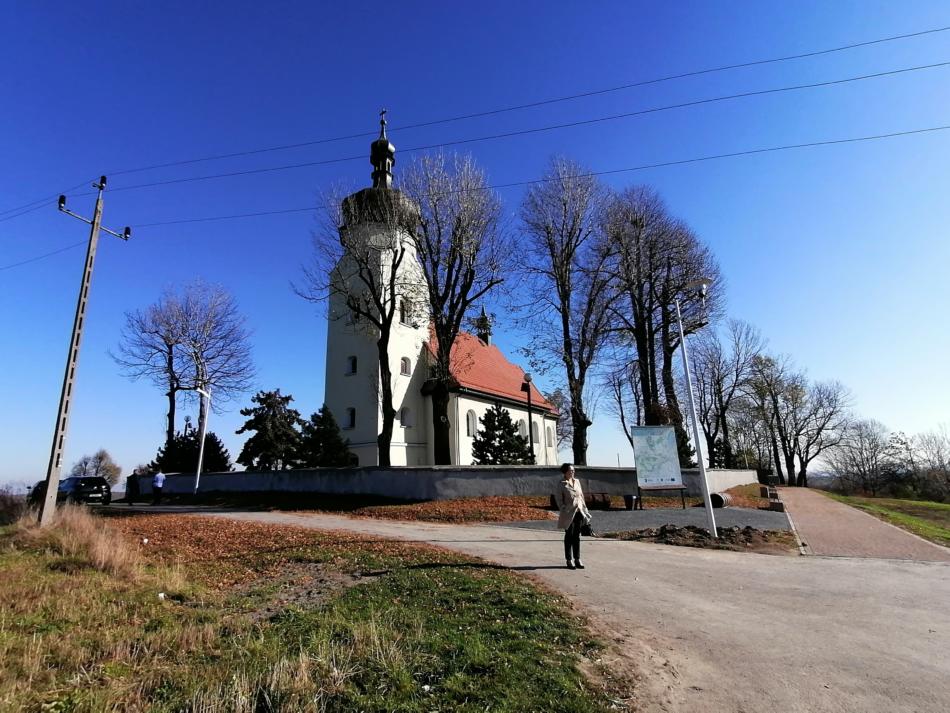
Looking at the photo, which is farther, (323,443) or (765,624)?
(323,443)

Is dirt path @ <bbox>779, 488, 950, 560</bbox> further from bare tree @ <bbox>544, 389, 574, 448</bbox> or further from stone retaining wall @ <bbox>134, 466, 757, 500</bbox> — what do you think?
bare tree @ <bbox>544, 389, 574, 448</bbox>

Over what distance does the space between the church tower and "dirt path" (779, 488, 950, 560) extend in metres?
17.7

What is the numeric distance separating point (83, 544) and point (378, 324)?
15273 mm

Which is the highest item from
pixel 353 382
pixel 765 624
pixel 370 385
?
pixel 353 382

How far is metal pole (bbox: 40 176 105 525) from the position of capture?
12531 mm

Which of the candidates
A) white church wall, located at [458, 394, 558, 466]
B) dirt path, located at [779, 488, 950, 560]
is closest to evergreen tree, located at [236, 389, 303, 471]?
white church wall, located at [458, 394, 558, 466]

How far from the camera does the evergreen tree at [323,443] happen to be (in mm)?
28922

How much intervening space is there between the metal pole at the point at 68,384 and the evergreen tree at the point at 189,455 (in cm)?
2299

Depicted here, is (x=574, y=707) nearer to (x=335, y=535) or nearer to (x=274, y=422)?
(x=335, y=535)

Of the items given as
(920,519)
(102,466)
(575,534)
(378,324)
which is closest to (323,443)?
(378,324)

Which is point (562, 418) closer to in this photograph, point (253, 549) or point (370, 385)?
point (370, 385)

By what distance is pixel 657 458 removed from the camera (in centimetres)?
1695

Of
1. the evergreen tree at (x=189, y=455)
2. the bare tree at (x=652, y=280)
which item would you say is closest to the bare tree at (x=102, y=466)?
the evergreen tree at (x=189, y=455)

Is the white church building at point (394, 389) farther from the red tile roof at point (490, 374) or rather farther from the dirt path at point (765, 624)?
the dirt path at point (765, 624)
